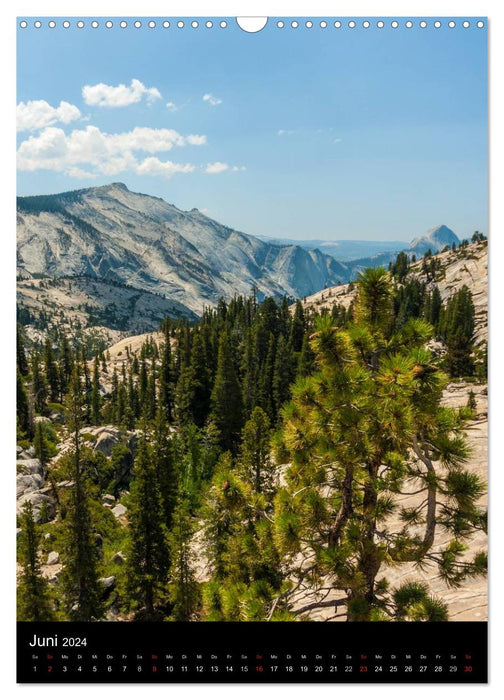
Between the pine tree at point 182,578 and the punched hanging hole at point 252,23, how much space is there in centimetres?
1828

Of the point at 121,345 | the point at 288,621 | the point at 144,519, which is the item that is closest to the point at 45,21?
the point at 288,621

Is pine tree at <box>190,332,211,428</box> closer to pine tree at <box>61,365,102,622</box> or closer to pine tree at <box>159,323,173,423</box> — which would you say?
pine tree at <box>159,323,173,423</box>

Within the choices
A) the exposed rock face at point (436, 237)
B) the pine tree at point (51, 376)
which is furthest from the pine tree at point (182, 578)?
the pine tree at point (51, 376)

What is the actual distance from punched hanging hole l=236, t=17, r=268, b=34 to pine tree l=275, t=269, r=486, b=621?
5.13 m

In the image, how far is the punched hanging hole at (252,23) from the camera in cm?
764

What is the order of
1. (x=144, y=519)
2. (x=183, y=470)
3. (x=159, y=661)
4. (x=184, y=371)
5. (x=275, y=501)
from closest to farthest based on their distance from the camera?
1. (x=275, y=501)
2. (x=159, y=661)
3. (x=144, y=519)
4. (x=183, y=470)
5. (x=184, y=371)

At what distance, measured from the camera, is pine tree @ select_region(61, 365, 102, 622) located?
1445 cm

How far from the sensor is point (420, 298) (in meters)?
114

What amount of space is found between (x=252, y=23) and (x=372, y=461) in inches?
296

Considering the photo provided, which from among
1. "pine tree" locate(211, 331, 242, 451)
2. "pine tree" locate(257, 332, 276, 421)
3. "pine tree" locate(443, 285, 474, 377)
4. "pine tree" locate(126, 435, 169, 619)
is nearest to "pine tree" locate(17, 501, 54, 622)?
"pine tree" locate(126, 435, 169, 619)

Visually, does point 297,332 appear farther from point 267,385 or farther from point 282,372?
point 267,385

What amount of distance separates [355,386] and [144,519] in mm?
20017

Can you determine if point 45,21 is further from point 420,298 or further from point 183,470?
point 420,298

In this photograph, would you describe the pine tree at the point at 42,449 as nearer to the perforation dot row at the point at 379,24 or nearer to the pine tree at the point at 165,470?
the pine tree at the point at 165,470
